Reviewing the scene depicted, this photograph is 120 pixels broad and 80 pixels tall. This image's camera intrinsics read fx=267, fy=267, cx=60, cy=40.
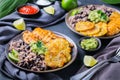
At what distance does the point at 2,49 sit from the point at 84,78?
422mm

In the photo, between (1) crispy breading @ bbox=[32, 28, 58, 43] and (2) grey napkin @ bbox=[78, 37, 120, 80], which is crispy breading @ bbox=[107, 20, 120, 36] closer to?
(2) grey napkin @ bbox=[78, 37, 120, 80]

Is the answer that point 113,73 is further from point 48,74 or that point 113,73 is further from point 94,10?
point 94,10

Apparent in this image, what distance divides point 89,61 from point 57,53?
14cm

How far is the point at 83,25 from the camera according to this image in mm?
1424

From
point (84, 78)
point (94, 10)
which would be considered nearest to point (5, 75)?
point (84, 78)

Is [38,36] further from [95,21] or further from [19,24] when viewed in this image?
[95,21]

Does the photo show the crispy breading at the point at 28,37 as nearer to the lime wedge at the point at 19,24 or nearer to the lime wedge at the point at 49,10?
the lime wedge at the point at 19,24

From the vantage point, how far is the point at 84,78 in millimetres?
1060

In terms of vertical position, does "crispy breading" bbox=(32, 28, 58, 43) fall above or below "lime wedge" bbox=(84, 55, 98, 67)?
above

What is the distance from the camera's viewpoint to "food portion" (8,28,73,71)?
1117 millimetres

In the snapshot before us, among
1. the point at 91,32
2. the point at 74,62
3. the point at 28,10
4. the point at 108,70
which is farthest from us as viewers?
the point at 28,10

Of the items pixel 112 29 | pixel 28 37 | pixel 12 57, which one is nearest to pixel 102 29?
pixel 112 29

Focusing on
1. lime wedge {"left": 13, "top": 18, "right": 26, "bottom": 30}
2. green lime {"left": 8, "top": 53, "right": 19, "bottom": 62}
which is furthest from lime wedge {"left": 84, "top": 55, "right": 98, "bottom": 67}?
lime wedge {"left": 13, "top": 18, "right": 26, "bottom": 30}

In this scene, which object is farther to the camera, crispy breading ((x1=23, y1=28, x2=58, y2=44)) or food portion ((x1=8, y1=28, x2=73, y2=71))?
crispy breading ((x1=23, y1=28, x2=58, y2=44))
